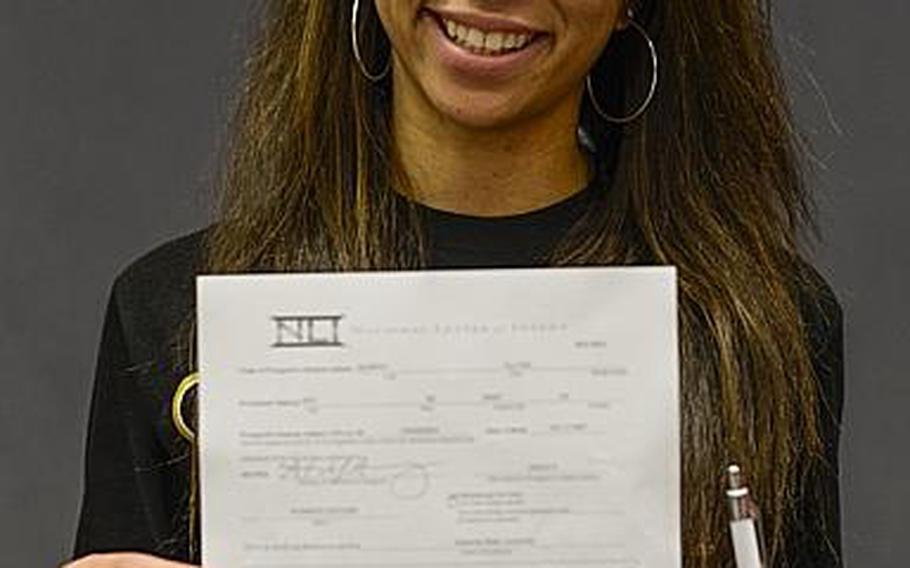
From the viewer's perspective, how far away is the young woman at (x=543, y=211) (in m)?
1.05

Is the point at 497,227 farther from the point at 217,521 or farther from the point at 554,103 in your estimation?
the point at 217,521

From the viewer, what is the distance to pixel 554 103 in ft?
3.53

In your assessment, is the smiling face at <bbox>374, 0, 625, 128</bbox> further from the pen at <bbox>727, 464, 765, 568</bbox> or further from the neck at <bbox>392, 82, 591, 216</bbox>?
the pen at <bbox>727, 464, 765, 568</bbox>

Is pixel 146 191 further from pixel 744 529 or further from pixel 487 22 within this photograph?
pixel 744 529

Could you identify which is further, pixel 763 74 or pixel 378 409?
pixel 763 74

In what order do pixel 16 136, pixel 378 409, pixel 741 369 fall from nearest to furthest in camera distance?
pixel 378 409 → pixel 741 369 → pixel 16 136

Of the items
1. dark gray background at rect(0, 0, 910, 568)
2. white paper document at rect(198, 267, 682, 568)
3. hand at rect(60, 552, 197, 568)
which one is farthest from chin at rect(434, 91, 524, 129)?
dark gray background at rect(0, 0, 910, 568)

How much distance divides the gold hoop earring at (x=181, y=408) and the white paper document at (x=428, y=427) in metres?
0.13

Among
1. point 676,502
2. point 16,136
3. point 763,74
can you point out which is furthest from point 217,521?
point 16,136

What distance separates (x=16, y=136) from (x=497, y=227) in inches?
21.7

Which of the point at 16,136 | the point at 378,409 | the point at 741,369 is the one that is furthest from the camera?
the point at 16,136

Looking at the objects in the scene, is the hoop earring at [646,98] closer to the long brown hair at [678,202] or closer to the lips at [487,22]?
the long brown hair at [678,202]

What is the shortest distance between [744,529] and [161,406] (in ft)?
1.04

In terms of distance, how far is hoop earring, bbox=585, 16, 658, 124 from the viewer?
1.12 metres
